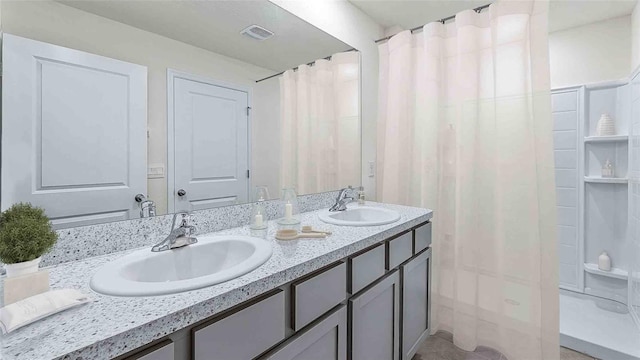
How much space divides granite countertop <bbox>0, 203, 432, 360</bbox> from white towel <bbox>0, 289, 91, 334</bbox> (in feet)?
0.04

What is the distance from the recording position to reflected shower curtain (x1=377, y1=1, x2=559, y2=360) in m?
1.59

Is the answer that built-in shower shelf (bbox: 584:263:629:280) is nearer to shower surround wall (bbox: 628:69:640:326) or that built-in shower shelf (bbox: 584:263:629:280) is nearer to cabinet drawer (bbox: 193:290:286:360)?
shower surround wall (bbox: 628:69:640:326)

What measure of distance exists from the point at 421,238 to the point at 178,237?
1.23 meters

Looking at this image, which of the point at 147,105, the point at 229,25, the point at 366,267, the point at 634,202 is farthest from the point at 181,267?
the point at 634,202

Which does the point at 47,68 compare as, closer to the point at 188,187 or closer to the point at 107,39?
the point at 107,39

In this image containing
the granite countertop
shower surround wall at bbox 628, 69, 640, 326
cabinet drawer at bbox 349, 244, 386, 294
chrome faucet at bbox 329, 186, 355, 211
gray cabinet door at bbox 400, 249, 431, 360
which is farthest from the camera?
shower surround wall at bbox 628, 69, 640, 326

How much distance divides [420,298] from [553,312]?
0.76 m

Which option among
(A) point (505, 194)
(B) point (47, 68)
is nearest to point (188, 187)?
(B) point (47, 68)

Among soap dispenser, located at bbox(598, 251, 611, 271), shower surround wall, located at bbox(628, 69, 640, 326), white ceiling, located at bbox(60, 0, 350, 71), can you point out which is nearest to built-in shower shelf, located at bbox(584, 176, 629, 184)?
shower surround wall, located at bbox(628, 69, 640, 326)

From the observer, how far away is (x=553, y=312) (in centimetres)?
157

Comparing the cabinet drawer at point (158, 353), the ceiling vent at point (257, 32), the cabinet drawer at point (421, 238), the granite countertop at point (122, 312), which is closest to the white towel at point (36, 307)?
the granite countertop at point (122, 312)

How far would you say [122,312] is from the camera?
1.87ft

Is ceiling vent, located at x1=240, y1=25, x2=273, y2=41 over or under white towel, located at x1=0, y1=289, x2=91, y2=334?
over

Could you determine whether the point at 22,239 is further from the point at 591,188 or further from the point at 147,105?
the point at 591,188
